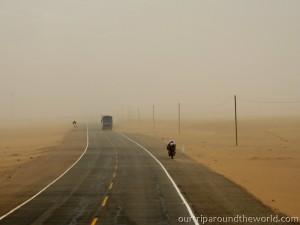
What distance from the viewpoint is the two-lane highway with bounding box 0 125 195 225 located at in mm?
19375

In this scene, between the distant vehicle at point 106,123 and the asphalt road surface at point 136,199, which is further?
the distant vehicle at point 106,123

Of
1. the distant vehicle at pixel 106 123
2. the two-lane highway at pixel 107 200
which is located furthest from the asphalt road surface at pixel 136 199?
the distant vehicle at pixel 106 123

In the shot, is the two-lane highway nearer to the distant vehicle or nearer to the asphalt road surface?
the asphalt road surface

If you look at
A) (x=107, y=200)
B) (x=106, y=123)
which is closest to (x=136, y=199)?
(x=107, y=200)

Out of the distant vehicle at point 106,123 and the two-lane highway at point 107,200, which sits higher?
the distant vehicle at point 106,123

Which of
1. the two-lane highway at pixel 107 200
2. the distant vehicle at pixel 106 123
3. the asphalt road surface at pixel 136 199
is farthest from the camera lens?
the distant vehicle at pixel 106 123

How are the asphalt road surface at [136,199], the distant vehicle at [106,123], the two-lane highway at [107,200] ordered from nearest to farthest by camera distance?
the two-lane highway at [107,200]
the asphalt road surface at [136,199]
the distant vehicle at [106,123]

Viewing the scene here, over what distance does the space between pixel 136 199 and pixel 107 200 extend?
58.4 inches

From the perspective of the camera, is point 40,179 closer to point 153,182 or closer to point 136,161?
point 153,182

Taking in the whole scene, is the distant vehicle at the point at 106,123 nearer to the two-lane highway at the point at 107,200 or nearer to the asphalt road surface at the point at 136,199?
the two-lane highway at the point at 107,200

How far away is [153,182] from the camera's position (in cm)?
3148

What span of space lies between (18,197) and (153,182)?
9.04 m

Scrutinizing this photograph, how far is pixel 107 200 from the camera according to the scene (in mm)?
24219

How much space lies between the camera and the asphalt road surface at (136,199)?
19564 millimetres
